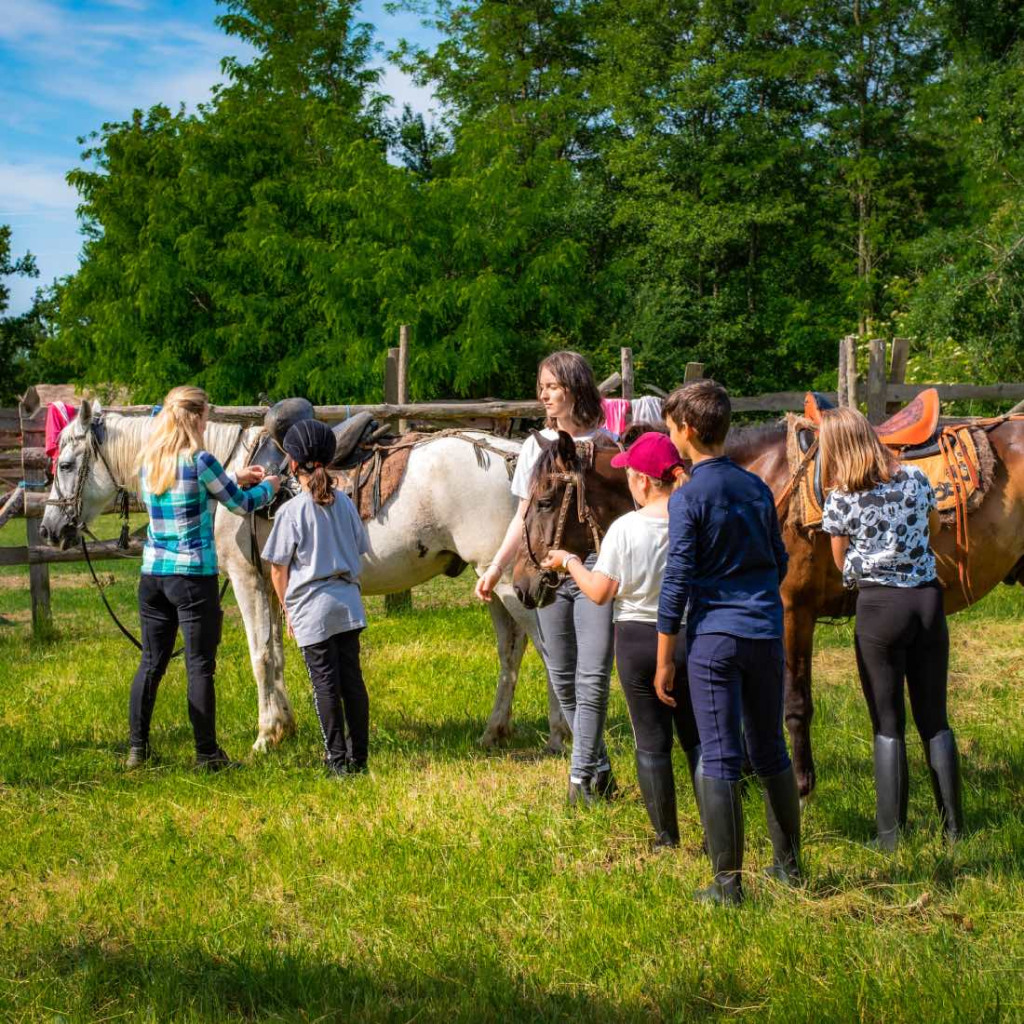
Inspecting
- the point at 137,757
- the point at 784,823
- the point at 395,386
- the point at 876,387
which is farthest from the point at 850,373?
the point at 784,823

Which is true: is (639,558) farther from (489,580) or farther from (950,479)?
(950,479)

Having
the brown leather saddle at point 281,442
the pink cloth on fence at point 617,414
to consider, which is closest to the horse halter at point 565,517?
the brown leather saddle at point 281,442

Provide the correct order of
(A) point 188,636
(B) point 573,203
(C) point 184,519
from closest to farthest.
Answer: (C) point 184,519
(A) point 188,636
(B) point 573,203

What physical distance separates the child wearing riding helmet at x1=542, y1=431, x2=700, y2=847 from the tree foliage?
14625 millimetres

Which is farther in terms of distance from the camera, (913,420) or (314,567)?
(314,567)

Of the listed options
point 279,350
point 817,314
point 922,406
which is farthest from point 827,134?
point 922,406

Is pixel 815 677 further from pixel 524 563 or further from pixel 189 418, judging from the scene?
pixel 189 418

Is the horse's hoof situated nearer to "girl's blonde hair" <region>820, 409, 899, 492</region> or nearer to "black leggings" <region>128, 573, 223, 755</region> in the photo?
"black leggings" <region>128, 573, 223, 755</region>

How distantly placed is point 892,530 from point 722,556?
950 mm

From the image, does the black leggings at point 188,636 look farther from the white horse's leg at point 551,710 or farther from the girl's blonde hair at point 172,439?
the white horse's leg at point 551,710

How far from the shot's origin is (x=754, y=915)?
3619 mm

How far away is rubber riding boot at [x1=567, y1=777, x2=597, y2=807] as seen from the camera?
4836mm

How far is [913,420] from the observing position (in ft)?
17.4

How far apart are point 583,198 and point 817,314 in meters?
7.19
